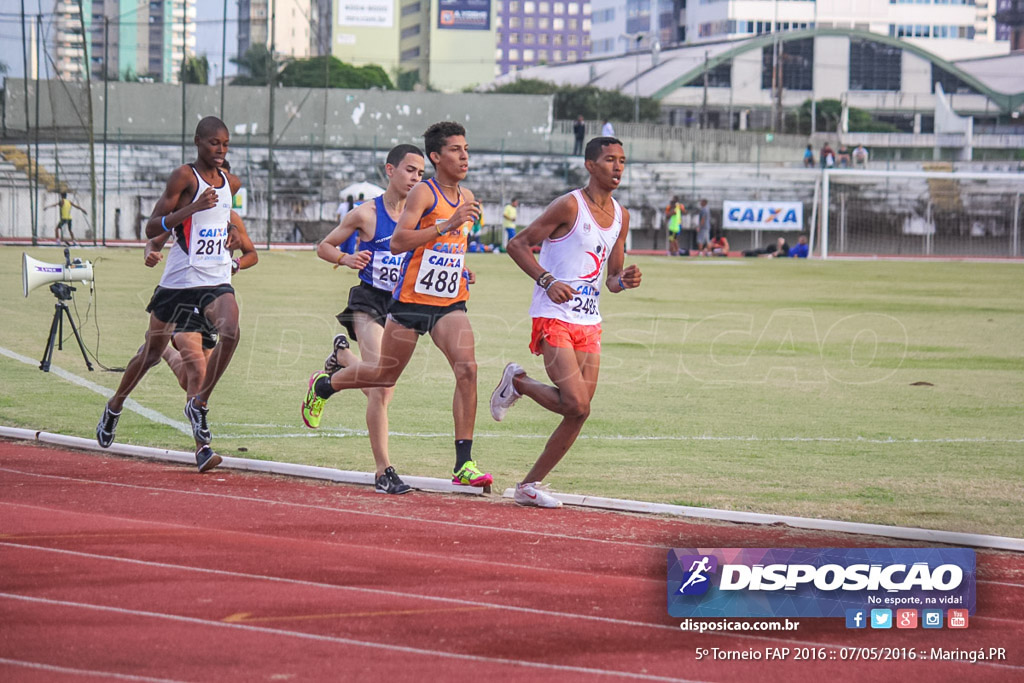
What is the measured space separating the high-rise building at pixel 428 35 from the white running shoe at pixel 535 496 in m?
116

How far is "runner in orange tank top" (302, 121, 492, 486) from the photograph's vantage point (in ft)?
25.1

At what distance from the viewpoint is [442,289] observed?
25.3 feet

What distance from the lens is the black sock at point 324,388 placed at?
833 centimetres

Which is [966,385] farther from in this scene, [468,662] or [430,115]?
[430,115]

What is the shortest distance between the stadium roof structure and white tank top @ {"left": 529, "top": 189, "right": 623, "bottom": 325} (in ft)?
321

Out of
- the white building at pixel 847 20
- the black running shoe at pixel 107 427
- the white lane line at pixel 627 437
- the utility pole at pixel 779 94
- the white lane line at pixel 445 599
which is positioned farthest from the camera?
the white building at pixel 847 20

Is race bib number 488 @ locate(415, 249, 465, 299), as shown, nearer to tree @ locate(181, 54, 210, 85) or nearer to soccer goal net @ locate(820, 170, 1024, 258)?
tree @ locate(181, 54, 210, 85)

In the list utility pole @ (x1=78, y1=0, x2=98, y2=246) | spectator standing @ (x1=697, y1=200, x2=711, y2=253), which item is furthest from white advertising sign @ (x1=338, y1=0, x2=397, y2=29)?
utility pole @ (x1=78, y1=0, x2=98, y2=246)

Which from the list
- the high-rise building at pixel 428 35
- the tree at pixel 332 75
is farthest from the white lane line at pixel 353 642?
the high-rise building at pixel 428 35

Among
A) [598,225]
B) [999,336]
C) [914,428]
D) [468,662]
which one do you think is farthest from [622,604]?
[999,336]

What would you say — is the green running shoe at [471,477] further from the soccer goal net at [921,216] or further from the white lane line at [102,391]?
the soccer goal net at [921,216]

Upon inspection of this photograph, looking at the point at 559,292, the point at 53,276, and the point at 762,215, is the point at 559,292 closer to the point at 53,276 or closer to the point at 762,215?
the point at 53,276

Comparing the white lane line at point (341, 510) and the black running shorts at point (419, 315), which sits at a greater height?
the black running shorts at point (419, 315)

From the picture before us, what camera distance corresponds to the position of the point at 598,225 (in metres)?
7.54
